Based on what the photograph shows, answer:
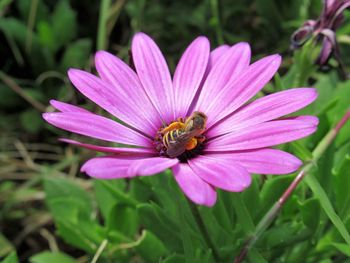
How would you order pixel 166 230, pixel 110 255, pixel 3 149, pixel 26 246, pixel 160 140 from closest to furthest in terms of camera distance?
pixel 160 140 → pixel 166 230 → pixel 110 255 → pixel 26 246 → pixel 3 149

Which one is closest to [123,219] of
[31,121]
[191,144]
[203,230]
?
[203,230]

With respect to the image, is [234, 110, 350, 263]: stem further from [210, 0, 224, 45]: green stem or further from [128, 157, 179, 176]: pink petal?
[210, 0, 224, 45]: green stem

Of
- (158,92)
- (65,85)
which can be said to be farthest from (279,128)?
(65,85)

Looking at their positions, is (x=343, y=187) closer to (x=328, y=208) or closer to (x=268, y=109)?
(x=328, y=208)

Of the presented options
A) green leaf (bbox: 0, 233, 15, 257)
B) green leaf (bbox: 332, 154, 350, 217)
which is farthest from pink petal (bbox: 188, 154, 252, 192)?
green leaf (bbox: 0, 233, 15, 257)

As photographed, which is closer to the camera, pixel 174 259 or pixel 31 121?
pixel 174 259

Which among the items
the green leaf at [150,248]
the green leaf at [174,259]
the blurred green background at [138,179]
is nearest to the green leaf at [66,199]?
the blurred green background at [138,179]

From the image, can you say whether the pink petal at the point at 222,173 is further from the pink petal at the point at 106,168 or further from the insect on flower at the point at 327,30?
the insect on flower at the point at 327,30

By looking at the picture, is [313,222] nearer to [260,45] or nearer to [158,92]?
[158,92]
